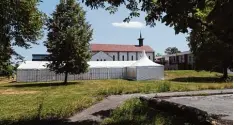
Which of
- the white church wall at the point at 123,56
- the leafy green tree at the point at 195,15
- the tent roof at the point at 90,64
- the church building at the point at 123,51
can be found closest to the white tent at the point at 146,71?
the tent roof at the point at 90,64

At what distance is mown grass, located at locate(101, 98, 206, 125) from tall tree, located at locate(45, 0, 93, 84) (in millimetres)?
28185

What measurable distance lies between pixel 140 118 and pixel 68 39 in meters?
30.6

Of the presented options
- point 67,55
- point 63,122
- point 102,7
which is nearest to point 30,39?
point 67,55

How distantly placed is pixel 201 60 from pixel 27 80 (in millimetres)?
25710

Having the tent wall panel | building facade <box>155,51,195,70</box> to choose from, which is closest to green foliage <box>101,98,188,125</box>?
the tent wall panel

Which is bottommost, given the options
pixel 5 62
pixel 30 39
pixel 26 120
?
pixel 26 120

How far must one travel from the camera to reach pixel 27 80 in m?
50.9

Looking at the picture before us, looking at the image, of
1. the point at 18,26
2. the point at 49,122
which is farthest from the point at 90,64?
the point at 49,122

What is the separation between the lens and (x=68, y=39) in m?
41.0

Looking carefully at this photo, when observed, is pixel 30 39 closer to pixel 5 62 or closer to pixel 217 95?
pixel 5 62

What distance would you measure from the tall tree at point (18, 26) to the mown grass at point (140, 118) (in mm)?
13287

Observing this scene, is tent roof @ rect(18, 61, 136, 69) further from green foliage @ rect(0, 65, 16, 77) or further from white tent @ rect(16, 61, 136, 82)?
green foliage @ rect(0, 65, 16, 77)

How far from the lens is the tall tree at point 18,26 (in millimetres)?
25222

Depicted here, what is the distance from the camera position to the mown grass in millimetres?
10535
